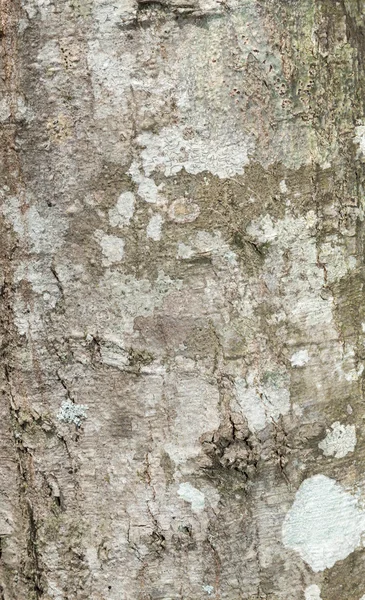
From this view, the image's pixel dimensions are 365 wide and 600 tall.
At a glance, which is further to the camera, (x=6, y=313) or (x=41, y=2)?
(x=6, y=313)

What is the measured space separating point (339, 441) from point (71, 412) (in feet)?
1.73

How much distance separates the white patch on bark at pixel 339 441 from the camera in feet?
4.27

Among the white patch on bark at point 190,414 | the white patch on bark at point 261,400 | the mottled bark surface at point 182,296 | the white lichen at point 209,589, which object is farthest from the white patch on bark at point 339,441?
the white lichen at point 209,589

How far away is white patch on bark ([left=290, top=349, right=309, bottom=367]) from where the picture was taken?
126cm

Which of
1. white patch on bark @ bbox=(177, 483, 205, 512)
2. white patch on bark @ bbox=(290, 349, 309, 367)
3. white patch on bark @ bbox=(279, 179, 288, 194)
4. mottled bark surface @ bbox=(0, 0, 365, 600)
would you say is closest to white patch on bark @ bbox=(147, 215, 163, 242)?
mottled bark surface @ bbox=(0, 0, 365, 600)

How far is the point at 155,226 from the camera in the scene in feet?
3.91

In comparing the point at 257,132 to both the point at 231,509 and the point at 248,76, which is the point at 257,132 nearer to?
the point at 248,76

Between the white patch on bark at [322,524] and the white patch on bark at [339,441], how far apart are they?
0.18ft

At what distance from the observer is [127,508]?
1.27 m

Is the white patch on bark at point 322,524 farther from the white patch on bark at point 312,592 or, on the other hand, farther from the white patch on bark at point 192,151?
the white patch on bark at point 192,151

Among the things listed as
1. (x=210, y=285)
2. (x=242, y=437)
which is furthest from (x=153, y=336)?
(x=242, y=437)

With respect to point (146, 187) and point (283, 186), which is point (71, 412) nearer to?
point (146, 187)

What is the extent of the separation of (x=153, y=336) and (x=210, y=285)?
14cm

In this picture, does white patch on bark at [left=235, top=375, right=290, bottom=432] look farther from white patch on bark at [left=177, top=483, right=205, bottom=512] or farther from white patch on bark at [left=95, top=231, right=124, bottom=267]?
white patch on bark at [left=95, top=231, right=124, bottom=267]
